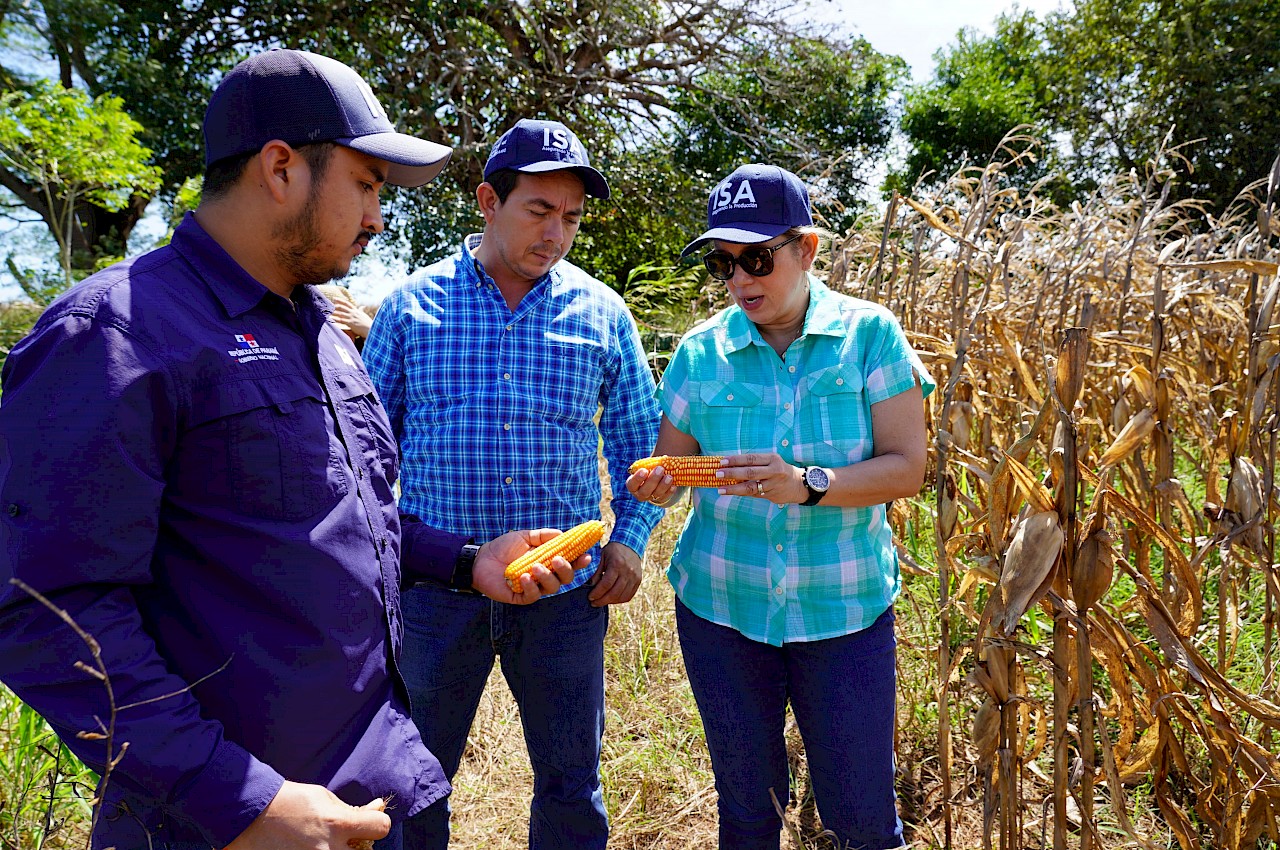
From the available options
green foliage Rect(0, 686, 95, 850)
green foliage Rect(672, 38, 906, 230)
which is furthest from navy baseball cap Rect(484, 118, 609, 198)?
green foliage Rect(672, 38, 906, 230)

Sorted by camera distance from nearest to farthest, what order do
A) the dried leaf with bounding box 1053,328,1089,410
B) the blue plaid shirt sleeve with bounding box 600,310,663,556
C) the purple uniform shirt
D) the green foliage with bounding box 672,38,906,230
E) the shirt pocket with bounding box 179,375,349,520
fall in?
the purple uniform shirt → the shirt pocket with bounding box 179,375,349,520 → the dried leaf with bounding box 1053,328,1089,410 → the blue plaid shirt sleeve with bounding box 600,310,663,556 → the green foliage with bounding box 672,38,906,230

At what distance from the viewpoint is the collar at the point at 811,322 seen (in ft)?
6.50

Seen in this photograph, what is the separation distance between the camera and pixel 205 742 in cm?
108

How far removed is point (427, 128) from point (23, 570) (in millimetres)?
12027

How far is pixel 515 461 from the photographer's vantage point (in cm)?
221

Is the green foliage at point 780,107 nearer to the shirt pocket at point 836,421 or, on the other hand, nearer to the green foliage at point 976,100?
the green foliage at point 976,100

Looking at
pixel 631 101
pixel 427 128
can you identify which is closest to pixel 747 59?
pixel 631 101

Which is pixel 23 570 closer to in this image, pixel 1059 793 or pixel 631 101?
pixel 1059 793

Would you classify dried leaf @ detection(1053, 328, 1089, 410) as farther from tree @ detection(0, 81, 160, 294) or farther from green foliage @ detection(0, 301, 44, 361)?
green foliage @ detection(0, 301, 44, 361)

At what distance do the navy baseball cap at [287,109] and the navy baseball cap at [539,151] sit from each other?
854mm

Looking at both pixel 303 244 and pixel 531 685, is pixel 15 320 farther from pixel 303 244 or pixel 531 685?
pixel 303 244

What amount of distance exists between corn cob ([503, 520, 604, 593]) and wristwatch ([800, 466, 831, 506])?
0.52 m

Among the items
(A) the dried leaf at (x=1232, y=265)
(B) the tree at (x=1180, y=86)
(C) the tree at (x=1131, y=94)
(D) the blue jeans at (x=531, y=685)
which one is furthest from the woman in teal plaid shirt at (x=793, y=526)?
(B) the tree at (x=1180, y=86)

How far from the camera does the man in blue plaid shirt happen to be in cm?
220
